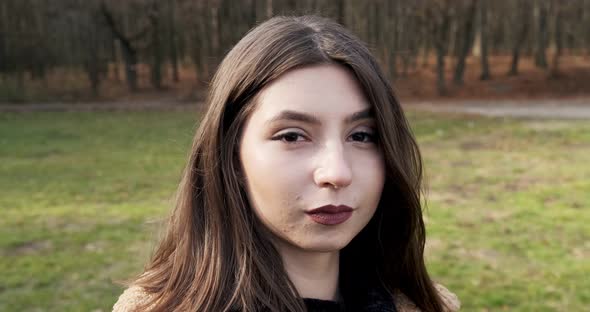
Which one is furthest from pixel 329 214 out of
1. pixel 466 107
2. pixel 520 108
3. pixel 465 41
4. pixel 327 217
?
pixel 465 41

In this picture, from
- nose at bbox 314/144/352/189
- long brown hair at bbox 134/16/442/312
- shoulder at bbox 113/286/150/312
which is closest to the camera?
nose at bbox 314/144/352/189

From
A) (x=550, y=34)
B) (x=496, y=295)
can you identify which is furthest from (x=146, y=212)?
(x=550, y=34)

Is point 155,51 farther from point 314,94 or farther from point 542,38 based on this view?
point 314,94

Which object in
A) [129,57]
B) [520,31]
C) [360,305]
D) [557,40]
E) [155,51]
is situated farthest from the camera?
[520,31]

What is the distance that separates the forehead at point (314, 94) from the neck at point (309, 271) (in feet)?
1.11

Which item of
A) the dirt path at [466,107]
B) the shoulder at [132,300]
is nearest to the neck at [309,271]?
the shoulder at [132,300]

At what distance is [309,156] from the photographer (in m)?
1.34

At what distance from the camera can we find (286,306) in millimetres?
1406

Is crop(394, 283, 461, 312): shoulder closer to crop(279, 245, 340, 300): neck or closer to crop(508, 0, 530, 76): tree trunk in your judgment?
crop(279, 245, 340, 300): neck

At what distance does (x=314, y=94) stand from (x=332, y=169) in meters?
0.17

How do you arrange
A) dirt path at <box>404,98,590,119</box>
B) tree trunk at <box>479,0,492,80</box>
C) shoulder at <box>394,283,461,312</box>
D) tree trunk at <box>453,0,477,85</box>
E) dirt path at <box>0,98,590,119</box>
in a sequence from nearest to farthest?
shoulder at <box>394,283,461,312</box>, dirt path at <box>404,98,590,119</box>, dirt path at <box>0,98,590,119</box>, tree trunk at <box>453,0,477,85</box>, tree trunk at <box>479,0,492,80</box>

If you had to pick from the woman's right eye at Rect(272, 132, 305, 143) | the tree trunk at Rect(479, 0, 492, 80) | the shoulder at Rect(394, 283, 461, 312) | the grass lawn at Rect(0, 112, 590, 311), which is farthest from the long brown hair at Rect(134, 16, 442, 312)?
the tree trunk at Rect(479, 0, 492, 80)

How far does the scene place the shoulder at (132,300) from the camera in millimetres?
1506

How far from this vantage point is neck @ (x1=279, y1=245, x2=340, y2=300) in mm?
1496
